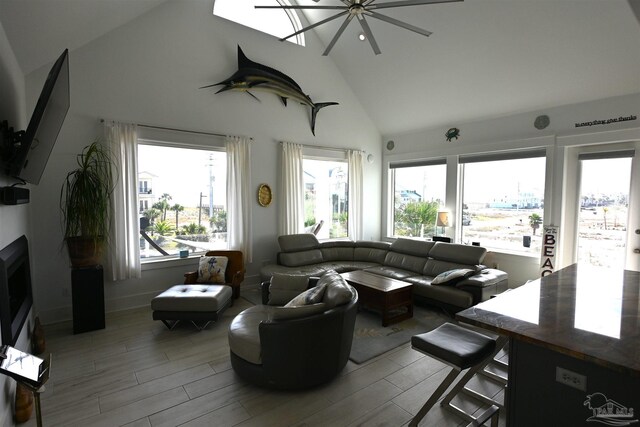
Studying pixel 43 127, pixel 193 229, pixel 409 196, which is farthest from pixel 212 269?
pixel 409 196

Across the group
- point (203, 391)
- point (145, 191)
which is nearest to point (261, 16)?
point (145, 191)

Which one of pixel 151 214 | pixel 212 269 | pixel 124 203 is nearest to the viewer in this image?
pixel 124 203

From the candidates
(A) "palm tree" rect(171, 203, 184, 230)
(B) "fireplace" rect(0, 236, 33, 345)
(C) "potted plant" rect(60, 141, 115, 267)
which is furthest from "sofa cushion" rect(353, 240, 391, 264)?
(B) "fireplace" rect(0, 236, 33, 345)

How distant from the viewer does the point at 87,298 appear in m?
3.54

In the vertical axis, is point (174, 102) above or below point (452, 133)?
above

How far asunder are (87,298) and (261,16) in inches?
Answer: 192

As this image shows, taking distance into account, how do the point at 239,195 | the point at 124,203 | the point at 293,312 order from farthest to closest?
1. the point at 239,195
2. the point at 124,203
3. the point at 293,312

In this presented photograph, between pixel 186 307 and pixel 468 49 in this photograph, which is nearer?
pixel 186 307

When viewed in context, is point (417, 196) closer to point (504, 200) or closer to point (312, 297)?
point (504, 200)

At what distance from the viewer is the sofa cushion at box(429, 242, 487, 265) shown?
178 inches

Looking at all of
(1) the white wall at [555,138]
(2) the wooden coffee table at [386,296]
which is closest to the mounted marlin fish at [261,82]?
(1) the white wall at [555,138]

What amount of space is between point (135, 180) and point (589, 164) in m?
6.35

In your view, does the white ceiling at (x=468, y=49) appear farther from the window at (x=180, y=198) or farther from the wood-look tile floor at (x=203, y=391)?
the wood-look tile floor at (x=203, y=391)

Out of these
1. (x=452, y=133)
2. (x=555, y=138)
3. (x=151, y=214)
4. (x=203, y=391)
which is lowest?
(x=203, y=391)
